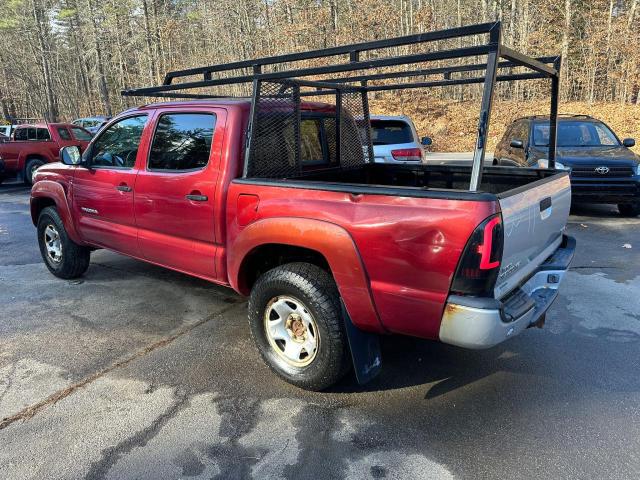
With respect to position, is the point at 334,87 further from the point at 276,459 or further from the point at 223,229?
the point at 276,459

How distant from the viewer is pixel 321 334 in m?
2.95

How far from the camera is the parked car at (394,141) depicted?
848cm

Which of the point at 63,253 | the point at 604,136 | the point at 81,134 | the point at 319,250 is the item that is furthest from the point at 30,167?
the point at 604,136

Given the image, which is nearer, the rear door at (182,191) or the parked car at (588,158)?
the rear door at (182,191)

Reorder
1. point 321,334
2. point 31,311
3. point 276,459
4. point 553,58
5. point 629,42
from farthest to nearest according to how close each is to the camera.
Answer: point 629,42 < point 31,311 < point 553,58 < point 321,334 < point 276,459

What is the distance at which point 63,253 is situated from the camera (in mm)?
5293

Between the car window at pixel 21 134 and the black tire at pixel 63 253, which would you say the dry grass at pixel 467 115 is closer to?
the car window at pixel 21 134

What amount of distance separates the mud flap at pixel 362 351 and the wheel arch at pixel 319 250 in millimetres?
57

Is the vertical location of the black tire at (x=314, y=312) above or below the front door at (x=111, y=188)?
below

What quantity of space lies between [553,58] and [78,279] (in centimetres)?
517

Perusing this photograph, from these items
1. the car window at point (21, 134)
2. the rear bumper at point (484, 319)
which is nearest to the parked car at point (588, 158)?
the rear bumper at point (484, 319)

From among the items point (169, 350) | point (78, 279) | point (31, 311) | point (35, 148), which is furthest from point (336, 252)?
point (35, 148)

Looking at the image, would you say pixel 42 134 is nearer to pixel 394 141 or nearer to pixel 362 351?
pixel 394 141

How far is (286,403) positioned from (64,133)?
47.2 feet
